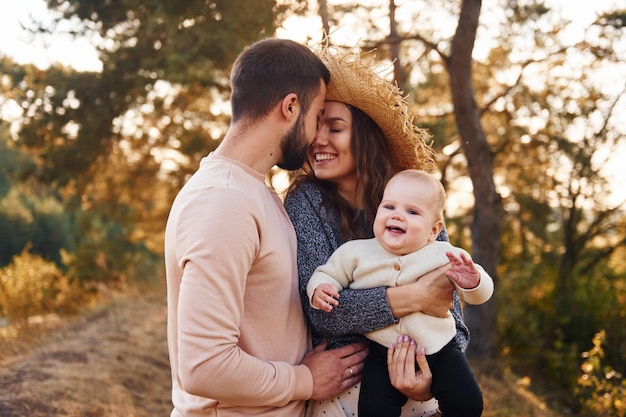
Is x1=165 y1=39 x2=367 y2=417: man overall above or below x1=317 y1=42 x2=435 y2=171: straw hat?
below

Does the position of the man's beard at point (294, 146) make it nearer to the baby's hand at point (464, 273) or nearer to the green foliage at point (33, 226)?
the baby's hand at point (464, 273)

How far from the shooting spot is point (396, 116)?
2.78 meters

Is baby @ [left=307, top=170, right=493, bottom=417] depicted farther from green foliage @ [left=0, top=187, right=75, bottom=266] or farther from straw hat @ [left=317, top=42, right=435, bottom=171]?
green foliage @ [left=0, top=187, right=75, bottom=266]

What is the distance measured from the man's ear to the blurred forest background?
308cm

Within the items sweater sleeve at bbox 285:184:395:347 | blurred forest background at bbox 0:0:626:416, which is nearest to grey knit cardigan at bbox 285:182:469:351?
sweater sleeve at bbox 285:184:395:347

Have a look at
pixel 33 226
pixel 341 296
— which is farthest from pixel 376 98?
pixel 33 226

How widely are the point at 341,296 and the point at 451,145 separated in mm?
8743

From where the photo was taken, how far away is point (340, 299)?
2227 mm

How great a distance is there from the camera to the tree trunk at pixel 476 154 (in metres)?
7.24

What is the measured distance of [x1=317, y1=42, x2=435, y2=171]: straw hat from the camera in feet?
8.62

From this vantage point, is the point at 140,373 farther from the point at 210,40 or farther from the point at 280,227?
the point at 280,227

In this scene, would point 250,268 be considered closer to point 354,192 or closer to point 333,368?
point 333,368

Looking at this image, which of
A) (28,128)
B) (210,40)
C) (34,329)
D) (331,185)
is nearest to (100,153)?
(28,128)

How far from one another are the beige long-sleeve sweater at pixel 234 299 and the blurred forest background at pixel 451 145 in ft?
11.1
